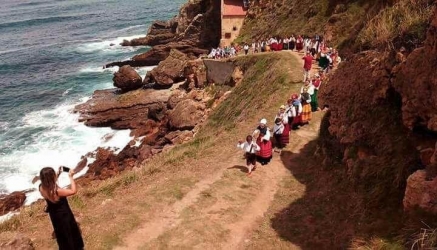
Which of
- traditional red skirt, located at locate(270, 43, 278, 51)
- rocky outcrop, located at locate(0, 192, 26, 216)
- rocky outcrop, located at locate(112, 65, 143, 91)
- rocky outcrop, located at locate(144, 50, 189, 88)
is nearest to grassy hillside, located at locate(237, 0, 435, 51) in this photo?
traditional red skirt, located at locate(270, 43, 278, 51)

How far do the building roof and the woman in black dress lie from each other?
48.6 m

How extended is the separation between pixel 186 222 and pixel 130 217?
5.74ft

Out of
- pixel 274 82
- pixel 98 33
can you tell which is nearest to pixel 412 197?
pixel 274 82

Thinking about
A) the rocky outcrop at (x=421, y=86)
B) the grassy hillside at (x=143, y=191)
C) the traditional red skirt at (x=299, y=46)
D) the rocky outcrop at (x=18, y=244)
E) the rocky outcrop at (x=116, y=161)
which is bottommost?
the rocky outcrop at (x=116, y=161)

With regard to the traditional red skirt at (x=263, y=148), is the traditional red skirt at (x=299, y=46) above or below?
above

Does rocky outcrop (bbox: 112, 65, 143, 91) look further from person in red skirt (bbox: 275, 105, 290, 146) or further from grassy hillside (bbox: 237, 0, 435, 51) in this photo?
person in red skirt (bbox: 275, 105, 290, 146)

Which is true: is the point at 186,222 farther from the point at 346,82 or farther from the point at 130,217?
the point at 346,82

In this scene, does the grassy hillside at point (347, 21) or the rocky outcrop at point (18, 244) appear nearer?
the rocky outcrop at point (18, 244)

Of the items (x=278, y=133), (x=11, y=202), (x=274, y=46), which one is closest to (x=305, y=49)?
(x=274, y=46)

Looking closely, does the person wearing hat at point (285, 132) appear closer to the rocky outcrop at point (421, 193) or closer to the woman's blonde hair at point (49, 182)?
the rocky outcrop at point (421, 193)

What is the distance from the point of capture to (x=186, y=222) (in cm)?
1277

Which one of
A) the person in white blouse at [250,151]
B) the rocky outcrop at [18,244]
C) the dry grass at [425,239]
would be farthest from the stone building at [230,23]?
the dry grass at [425,239]

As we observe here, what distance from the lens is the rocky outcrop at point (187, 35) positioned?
6250cm

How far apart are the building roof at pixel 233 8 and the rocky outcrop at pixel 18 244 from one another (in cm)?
4679
